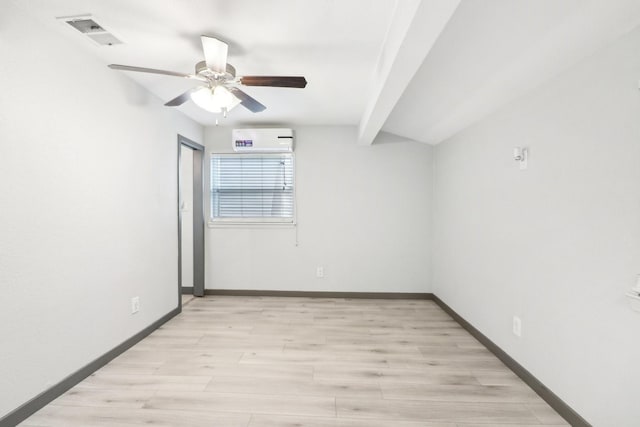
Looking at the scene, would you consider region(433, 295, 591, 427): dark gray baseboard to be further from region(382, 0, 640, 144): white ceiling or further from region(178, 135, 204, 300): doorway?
region(178, 135, 204, 300): doorway

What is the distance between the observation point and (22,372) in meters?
1.65

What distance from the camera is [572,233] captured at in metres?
1.65

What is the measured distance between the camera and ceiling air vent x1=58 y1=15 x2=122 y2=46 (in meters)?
1.69

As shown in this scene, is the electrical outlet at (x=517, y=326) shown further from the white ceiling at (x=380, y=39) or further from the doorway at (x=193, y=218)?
the doorway at (x=193, y=218)

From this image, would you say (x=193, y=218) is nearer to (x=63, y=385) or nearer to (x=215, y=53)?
(x=63, y=385)

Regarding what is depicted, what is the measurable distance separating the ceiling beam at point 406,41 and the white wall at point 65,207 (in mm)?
2108

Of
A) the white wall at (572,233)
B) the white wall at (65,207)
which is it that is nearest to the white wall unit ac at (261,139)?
the white wall at (65,207)

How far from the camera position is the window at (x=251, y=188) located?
402 cm

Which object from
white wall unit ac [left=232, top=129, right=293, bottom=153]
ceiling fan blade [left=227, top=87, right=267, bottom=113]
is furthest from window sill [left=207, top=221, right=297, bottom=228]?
ceiling fan blade [left=227, top=87, right=267, bottom=113]

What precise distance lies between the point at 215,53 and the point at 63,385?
2.39 meters

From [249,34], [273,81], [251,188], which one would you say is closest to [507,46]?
[273,81]

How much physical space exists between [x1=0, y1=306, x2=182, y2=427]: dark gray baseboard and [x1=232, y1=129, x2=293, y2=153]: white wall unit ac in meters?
2.36

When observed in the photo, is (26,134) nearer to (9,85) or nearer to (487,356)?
(9,85)

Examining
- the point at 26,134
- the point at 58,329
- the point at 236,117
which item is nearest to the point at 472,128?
the point at 236,117
